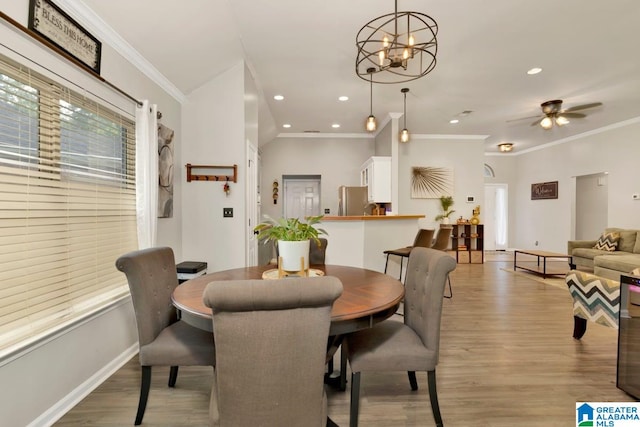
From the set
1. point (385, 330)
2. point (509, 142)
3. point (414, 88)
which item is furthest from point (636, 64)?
point (385, 330)

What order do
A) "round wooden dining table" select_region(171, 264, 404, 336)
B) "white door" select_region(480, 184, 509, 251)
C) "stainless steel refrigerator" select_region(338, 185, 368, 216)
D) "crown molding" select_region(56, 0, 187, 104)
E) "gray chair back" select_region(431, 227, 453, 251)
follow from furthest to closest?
1. "white door" select_region(480, 184, 509, 251)
2. "stainless steel refrigerator" select_region(338, 185, 368, 216)
3. "gray chair back" select_region(431, 227, 453, 251)
4. "crown molding" select_region(56, 0, 187, 104)
5. "round wooden dining table" select_region(171, 264, 404, 336)

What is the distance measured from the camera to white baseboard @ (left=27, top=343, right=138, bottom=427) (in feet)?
5.36

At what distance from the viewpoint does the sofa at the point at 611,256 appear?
4441 millimetres

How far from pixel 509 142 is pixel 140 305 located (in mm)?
8464

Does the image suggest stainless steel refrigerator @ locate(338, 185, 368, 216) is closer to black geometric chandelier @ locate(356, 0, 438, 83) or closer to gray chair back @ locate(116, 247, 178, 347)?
black geometric chandelier @ locate(356, 0, 438, 83)

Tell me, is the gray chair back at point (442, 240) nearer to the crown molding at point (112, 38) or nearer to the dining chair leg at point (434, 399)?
the dining chair leg at point (434, 399)

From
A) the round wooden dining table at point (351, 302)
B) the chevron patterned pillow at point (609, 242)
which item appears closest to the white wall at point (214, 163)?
the round wooden dining table at point (351, 302)

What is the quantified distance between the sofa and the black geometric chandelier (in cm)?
405

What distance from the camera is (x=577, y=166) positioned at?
6848 mm

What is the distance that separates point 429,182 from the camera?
6.79 metres

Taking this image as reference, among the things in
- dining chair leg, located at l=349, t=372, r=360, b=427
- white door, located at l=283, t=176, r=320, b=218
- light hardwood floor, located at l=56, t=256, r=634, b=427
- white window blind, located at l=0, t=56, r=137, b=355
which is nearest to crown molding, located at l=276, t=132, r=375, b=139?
white door, located at l=283, t=176, r=320, b=218

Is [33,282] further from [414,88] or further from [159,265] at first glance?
[414,88]

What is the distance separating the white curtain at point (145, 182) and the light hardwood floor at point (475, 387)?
0.99m

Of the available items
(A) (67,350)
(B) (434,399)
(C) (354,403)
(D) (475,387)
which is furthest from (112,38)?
(D) (475,387)
